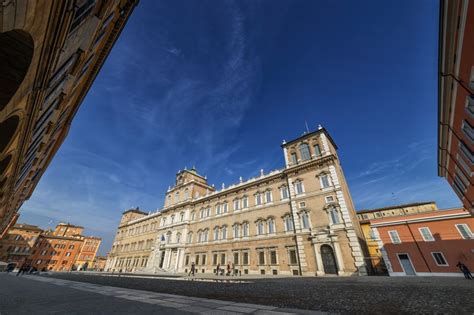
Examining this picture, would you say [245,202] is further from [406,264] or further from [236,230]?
[406,264]

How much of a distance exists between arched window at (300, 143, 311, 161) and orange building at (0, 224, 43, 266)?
69.3 meters

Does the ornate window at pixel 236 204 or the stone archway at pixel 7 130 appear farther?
the ornate window at pixel 236 204

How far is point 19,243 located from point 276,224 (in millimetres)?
67815

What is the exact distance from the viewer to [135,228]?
45.1 m

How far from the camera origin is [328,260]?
1750 cm

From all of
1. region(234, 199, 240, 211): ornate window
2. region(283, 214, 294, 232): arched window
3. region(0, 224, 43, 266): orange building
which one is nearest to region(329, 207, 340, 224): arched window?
region(283, 214, 294, 232): arched window

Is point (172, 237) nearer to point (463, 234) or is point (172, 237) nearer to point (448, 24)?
point (463, 234)

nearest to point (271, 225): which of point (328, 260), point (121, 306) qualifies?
point (328, 260)

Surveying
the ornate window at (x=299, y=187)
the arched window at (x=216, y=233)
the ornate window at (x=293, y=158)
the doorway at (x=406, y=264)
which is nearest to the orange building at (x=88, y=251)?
the arched window at (x=216, y=233)

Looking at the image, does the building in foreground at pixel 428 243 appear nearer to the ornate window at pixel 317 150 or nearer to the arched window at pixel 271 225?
the ornate window at pixel 317 150

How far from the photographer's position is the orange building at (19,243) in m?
45.1

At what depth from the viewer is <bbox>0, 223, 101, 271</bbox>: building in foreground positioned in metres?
46.6

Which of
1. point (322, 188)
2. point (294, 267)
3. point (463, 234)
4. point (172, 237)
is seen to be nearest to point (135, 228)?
point (172, 237)

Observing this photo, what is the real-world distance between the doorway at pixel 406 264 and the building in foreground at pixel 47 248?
65135mm
